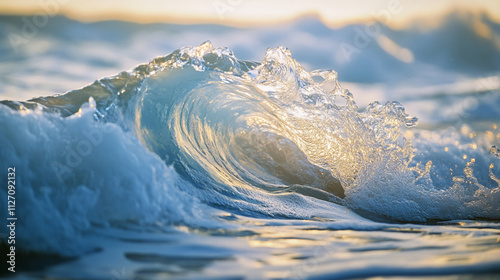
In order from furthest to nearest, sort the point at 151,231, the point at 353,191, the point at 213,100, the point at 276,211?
the point at 213,100
the point at 353,191
the point at 276,211
the point at 151,231

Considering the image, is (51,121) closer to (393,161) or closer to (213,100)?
(213,100)

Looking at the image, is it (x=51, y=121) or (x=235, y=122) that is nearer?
(x=51, y=121)

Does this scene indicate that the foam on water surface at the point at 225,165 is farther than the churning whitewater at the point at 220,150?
No

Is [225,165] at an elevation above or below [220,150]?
below

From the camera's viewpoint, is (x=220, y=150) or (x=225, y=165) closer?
(x=225, y=165)

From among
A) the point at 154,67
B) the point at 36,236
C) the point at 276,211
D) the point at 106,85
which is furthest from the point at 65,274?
the point at 154,67

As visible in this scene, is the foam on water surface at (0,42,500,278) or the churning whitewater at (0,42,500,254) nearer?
the foam on water surface at (0,42,500,278)

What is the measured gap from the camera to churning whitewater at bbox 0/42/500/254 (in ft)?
9.06

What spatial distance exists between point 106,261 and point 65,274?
198 mm

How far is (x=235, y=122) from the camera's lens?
219 inches

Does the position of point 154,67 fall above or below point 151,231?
above

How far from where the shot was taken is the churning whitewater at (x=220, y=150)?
276cm

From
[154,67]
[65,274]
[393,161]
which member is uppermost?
[154,67]

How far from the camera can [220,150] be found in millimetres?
5254
